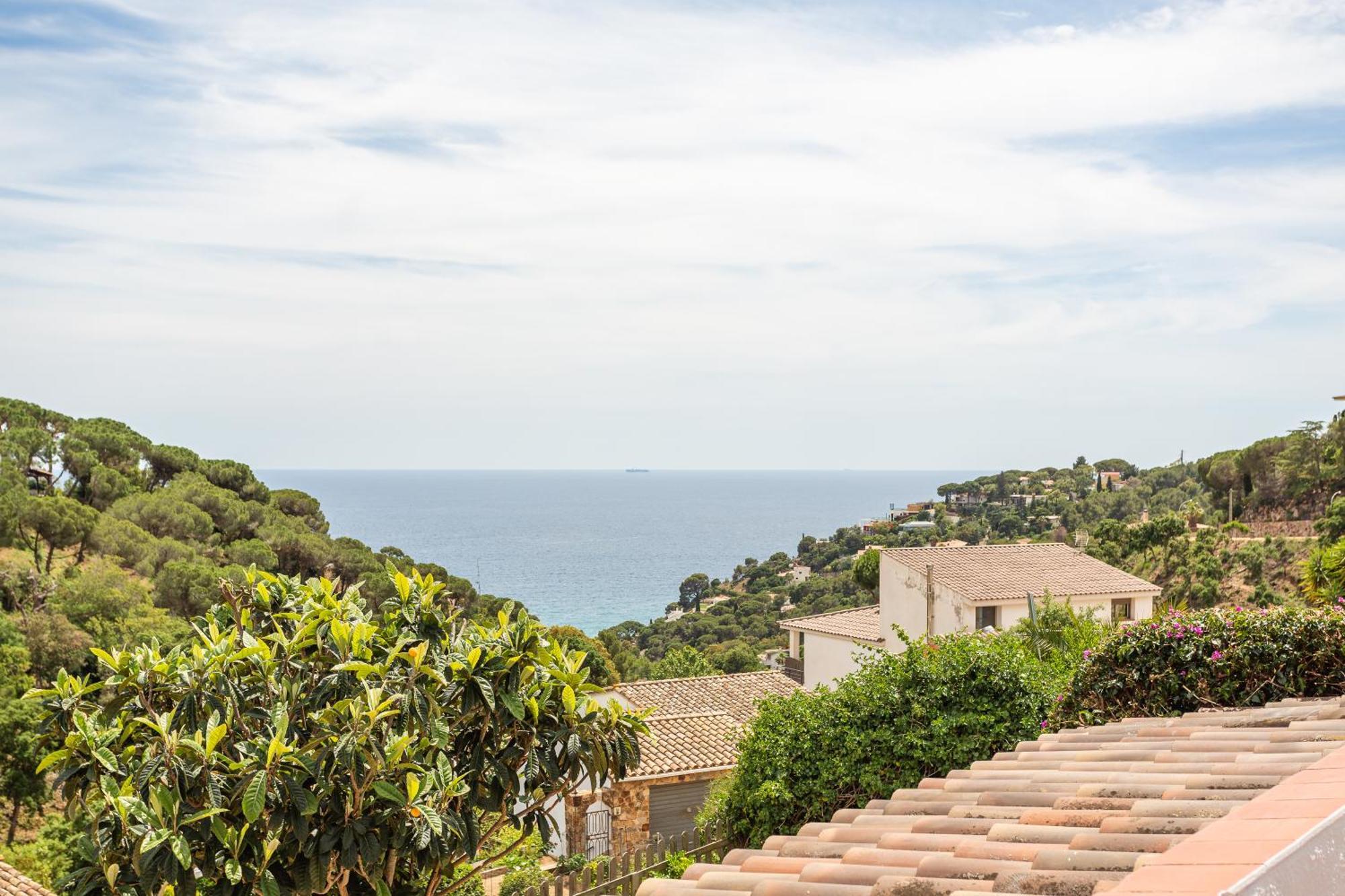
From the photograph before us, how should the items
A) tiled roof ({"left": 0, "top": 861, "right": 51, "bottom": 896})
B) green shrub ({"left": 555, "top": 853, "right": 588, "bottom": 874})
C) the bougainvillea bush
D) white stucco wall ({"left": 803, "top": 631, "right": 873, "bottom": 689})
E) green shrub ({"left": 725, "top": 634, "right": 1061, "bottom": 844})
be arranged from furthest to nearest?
white stucco wall ({"left": 803, "top": 631, "right": 873, "bottom": 689}) < green shrub ({"left": 555, "top": 853, "right": 588, "bottom": 874}) < tiled roof ({"left": 0, "top": 861, "right": 51, "bottom": 896}) < green shrub ({"left": 725, "top": 634, "right": 1061, "bottom": 844}) < the bougainvillea bush

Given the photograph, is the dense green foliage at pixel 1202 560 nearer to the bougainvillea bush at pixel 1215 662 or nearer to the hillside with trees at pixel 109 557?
the hillside with trees at pixel 109 557

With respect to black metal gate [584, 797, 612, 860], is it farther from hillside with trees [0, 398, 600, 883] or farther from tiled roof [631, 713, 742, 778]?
hillside with trees [0, 398, 600, 883]

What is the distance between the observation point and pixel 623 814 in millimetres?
23406

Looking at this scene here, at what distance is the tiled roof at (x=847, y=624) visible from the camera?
116 feet

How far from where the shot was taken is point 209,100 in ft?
54.4

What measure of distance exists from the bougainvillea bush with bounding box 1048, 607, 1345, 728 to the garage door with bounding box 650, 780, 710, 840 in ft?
55.2

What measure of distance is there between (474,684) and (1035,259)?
25348 mm

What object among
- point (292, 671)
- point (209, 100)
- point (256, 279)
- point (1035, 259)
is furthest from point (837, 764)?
point (256, 279)

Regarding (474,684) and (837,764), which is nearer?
(474,684)

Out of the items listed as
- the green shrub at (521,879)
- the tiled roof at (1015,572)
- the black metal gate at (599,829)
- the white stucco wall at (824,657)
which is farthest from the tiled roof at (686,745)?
the tiled roof at (1015,572)

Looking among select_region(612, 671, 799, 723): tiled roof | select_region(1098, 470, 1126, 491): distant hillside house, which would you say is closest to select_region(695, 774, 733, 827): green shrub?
select_region(612, 671, 799, 723): tiled roof

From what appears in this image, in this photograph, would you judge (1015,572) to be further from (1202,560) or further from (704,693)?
(1202,560)

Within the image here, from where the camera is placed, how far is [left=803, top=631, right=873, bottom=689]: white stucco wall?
36.1m

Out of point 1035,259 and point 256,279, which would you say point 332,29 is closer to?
point 1035,259
